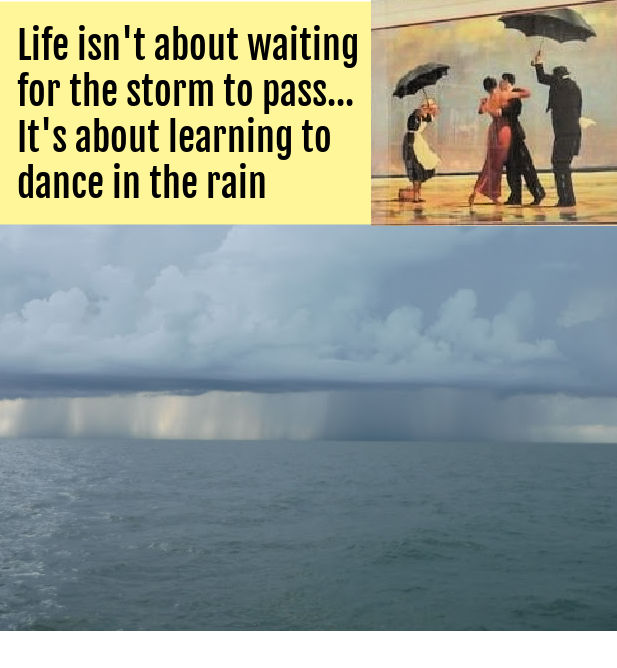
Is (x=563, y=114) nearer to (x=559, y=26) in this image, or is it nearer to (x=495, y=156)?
(x=495, y=156)

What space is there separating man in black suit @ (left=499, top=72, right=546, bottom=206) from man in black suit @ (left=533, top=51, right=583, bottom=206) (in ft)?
0.73

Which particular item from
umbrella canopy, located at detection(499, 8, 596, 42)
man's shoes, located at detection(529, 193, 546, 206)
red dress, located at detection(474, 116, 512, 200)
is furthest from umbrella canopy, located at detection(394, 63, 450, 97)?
man's shoes, located at detection(529, 193, 546, 206)

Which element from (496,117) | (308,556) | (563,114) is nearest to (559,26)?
(563,114)

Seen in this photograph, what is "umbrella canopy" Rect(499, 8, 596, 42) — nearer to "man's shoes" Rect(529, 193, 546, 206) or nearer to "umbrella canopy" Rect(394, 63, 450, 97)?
"umbrella canopy" Rect(394, 63, 450, 97)

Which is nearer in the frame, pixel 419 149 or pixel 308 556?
pixel 419 149

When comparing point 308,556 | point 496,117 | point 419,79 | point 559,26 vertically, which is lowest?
point 308,556

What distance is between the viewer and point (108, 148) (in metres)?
7.31

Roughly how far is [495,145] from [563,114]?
2.45ft

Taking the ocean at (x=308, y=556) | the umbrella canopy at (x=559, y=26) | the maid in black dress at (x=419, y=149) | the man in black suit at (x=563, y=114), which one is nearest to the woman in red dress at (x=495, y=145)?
the man in black suit at (x=563, y=114)

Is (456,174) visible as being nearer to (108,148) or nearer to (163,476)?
(108,148)

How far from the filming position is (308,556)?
16953mm

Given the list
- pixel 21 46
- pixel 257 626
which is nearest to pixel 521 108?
pixel 21 46

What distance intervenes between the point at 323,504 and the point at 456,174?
22.3 meters

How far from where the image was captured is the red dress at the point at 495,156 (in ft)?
26.2
